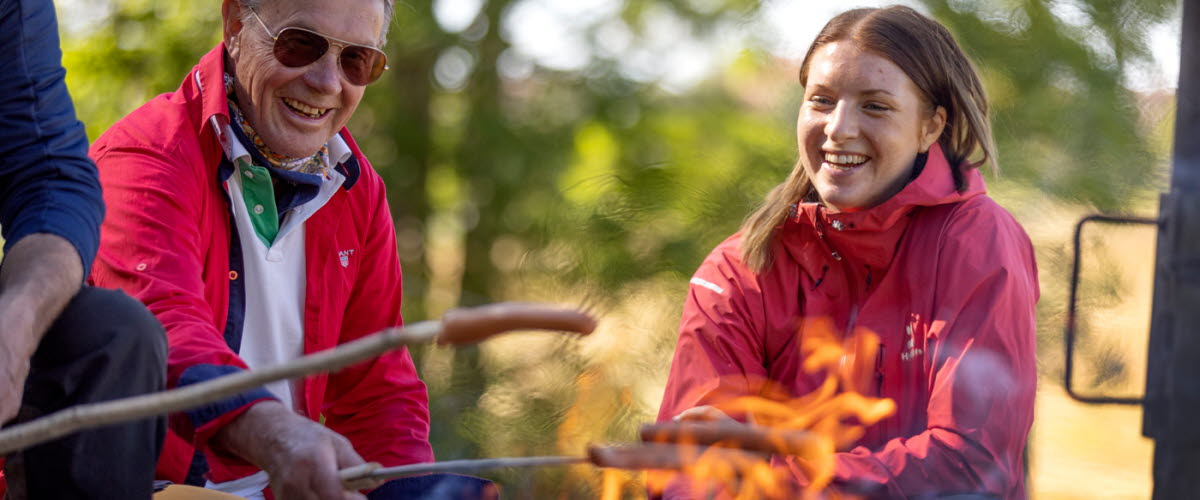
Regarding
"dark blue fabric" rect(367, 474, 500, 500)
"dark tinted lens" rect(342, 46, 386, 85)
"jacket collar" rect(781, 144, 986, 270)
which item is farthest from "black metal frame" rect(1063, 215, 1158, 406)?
"dark tinted lens" rect(342, 46, 386, 85)

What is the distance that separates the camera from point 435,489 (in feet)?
8.81

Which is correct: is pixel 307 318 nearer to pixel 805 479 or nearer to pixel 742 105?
→ pixel 805 479

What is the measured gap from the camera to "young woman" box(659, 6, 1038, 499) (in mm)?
2615

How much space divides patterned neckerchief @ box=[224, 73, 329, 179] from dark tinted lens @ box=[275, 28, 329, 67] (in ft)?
0.56

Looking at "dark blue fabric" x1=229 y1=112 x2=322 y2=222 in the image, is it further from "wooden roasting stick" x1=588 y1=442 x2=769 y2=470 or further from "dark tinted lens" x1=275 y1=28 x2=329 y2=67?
"wooden roasting stick" x1=588 y1=442 x2=769 y2=470

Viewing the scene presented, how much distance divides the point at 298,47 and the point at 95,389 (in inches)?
41.0

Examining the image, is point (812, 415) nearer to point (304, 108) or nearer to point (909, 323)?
point (909, 323)

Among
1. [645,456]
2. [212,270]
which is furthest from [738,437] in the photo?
[212,270]

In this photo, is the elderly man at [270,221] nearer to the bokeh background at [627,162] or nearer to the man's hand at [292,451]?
the man's hand at [292,451]

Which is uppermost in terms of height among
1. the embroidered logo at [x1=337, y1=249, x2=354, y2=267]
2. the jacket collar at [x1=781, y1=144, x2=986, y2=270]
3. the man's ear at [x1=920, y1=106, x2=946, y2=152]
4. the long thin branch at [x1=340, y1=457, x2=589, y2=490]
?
the man's ear at [x1=920, y1=106, x2=946, y2=152]

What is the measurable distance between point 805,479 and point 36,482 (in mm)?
1600

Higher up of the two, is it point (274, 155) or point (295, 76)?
point (295, 76)

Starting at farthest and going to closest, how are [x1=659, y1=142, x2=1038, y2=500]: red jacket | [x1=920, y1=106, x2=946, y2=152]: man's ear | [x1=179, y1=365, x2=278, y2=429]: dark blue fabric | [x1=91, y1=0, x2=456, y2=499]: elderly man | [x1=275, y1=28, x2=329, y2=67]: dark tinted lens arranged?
[x1=920, y1=106, x2=946, y2=152]: man's ear
[x1=275, y1=28, x2=329, y2=67]: dark tinted lens
[x1=659, y1=142, x2=1038, y2=500]: red jacket
[x1=91, y1=0, x2=456, y2=499]: elderly man
[x1=179, y1=365, x2=278, y2=429]: dark blue fabric

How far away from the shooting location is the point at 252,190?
2.67 meters
